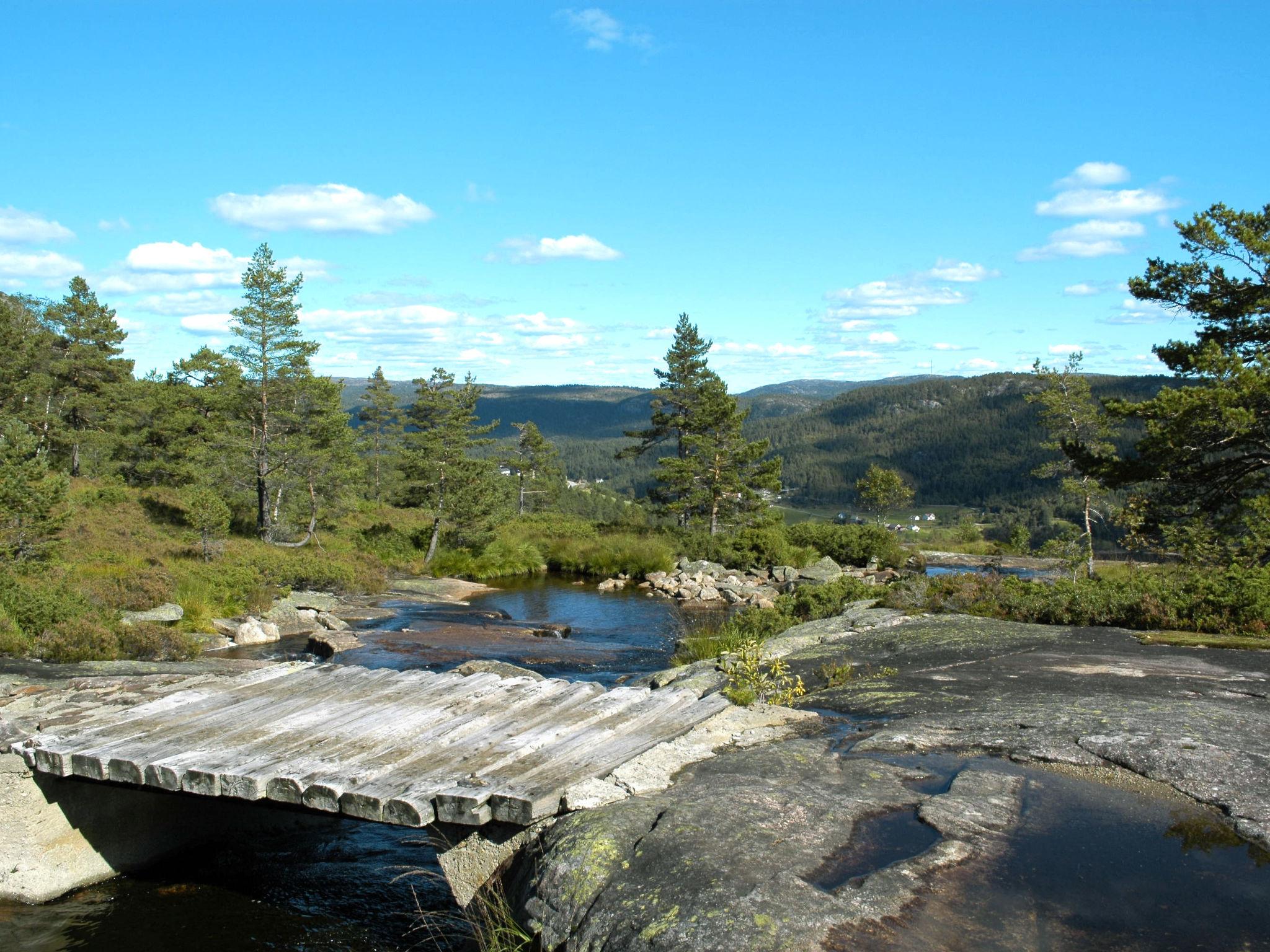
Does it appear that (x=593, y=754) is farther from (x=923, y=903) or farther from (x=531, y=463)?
(x=531, y=463)

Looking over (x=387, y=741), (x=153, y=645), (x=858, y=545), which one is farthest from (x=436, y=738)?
(x=858, y=545)

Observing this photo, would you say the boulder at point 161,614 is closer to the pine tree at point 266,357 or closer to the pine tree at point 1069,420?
the pine tree at point 266,357

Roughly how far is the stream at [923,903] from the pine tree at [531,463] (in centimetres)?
5132

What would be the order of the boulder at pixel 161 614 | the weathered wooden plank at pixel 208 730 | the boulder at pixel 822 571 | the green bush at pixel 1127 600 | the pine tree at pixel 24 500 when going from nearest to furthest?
the weathered wooden plank at pixel 208 730 → the green bush at pixel 1127 600 → the pine tree at pixel 24 500 → the boulder at pixel 161 614 → the boulder at pixel 822 571

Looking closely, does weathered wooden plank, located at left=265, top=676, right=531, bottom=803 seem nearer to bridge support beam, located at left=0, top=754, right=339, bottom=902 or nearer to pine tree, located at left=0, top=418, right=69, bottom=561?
bridge support beam, located at left=0, top=754, right=339, bottom=902

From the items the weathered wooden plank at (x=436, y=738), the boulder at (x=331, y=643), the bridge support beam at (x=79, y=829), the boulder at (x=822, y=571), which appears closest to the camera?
the weathered wooden plank at (x=436, y=738)

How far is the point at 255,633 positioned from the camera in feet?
65.0

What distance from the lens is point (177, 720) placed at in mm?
7859

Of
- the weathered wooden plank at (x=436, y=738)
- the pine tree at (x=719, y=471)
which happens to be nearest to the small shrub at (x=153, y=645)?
the weathered wooden plank at (x=436, y=738)

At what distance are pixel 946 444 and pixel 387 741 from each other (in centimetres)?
16508

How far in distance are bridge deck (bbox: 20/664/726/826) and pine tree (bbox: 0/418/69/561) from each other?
35.4 feet

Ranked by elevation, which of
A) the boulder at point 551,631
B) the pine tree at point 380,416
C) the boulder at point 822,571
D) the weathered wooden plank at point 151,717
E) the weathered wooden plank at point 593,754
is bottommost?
the boulder at point 551,631

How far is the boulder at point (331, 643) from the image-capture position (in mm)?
18438

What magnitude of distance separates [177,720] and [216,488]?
2595 centimetres
